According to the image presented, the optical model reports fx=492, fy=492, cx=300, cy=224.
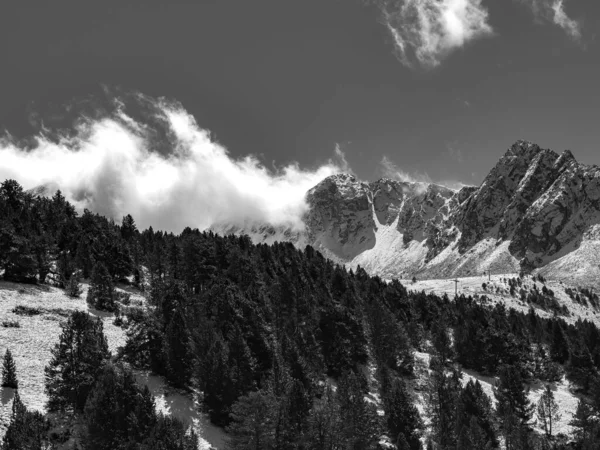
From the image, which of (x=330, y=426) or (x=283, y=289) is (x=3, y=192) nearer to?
(x=283, y=289)

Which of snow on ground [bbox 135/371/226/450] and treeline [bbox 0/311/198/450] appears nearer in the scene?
treeline [bbox 0/311/198/450]

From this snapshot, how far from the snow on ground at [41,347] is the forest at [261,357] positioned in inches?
66.0

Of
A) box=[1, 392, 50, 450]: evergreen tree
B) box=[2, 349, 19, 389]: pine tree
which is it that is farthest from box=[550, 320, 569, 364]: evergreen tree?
box=[1, 392, 50, 450]: evergreen tree

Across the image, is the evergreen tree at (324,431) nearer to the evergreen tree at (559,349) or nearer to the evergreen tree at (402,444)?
the evergreen tree at (402,444)

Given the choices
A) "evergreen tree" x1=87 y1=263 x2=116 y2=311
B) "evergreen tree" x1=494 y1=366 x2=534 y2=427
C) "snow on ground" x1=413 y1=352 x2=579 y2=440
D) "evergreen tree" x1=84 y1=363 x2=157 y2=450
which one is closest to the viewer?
"evergreen tree" x1=84 y1=363 x2=157 y2=450

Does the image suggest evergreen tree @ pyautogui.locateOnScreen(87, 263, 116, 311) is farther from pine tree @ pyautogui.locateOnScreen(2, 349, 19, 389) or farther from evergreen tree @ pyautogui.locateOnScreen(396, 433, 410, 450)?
evergreen tree @ pyautogui.locateOnScreen(396, 433, 410, 450)

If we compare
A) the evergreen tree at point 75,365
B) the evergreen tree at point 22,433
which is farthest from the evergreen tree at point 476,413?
the evergreen tree at point 22,433

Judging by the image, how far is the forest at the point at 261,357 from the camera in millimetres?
41406

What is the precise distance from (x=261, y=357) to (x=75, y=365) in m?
26.1

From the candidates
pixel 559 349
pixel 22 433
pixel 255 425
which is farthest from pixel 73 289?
pixel 559 349

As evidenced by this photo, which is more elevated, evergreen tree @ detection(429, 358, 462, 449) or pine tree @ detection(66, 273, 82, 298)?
pine tree @ detection(66, 273, 82, 298)

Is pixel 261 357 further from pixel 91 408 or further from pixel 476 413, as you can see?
pixel 476 413

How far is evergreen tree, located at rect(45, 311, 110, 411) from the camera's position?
43.8 m

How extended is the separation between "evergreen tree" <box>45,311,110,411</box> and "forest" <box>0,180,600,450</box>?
0.13m
